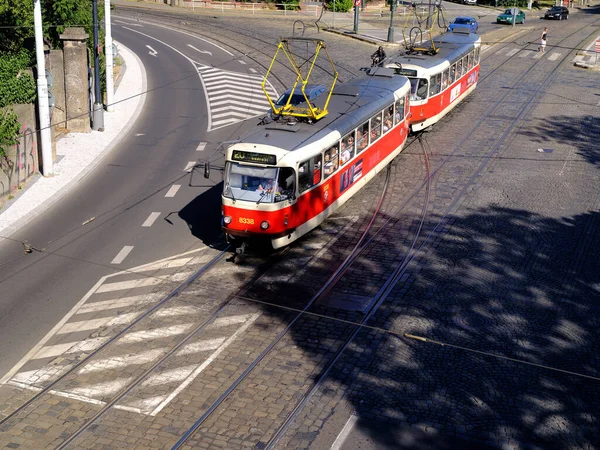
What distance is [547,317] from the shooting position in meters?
17.1

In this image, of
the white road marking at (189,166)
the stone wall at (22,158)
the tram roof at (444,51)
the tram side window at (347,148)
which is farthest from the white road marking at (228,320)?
the tram roof at (444,51)

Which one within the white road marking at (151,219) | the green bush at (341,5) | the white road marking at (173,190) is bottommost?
the white road marking at (151,219)

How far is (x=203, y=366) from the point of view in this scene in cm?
1518

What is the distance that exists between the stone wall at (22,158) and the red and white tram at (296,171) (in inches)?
349

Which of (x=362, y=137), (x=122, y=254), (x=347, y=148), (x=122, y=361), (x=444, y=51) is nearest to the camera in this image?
(x=122, y=361)

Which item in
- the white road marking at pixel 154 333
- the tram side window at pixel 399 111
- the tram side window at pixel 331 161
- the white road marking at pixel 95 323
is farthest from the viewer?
the tram side window at pixel 399 111

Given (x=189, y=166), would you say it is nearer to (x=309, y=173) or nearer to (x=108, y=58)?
(x=309, y=173)

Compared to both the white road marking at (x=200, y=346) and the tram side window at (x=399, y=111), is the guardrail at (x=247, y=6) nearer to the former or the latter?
the tram side window at (x=399, y=111)

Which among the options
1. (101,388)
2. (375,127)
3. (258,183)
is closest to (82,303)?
(101,388)

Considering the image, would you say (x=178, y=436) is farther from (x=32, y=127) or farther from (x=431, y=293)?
(x=32, y=127)

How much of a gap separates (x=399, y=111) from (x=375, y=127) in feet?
9.66

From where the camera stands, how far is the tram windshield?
62.2ft

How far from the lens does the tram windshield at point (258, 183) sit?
18969mm

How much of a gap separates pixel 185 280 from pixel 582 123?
2250 cm
